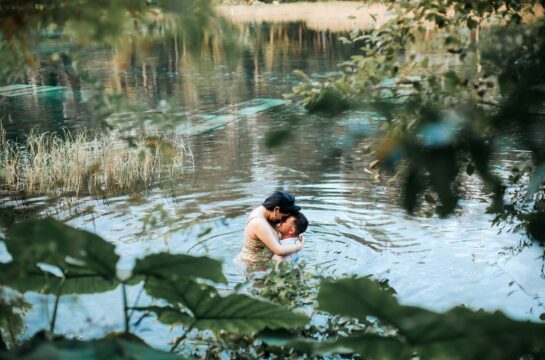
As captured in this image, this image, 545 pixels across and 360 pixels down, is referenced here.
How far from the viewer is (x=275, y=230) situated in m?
7.17

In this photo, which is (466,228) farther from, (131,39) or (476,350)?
(476,350)

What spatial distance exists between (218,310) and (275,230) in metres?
5.35

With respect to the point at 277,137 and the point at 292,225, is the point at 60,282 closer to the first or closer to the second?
the point at 277,137

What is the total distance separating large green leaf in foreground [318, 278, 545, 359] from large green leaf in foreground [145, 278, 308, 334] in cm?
34

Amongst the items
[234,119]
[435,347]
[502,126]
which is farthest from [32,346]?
[234,119]

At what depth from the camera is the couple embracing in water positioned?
22.7ft

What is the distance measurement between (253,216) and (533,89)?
5736 mm

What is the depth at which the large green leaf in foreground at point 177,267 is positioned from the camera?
158 cm

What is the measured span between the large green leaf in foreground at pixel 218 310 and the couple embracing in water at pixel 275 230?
489 centimetres

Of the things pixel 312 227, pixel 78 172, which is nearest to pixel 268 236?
pixel 312 227

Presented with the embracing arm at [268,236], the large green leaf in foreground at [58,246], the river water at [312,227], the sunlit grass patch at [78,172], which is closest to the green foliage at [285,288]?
the river water at [312,227]

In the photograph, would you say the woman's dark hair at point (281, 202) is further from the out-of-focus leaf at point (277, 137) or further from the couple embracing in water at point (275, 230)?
the out-of-focus leaf at point (277, 137)

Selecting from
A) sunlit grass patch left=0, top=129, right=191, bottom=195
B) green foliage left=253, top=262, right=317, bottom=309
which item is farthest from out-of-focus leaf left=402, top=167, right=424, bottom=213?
sunlit grass patch left=0, top=129, right=191, bottom=195

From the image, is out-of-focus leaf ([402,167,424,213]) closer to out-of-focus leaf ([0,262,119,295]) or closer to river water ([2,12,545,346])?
river water ([2,12,545,346])
